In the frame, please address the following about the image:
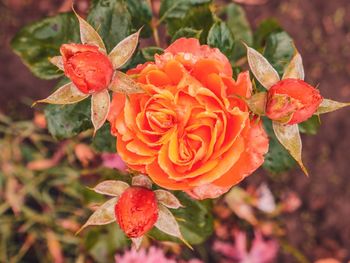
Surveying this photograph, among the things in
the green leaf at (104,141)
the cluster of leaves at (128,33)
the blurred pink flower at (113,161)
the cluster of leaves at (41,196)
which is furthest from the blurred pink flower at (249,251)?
the green leaf at (104,141)

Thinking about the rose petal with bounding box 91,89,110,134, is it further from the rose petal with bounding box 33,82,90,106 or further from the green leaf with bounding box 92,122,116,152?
the green leaf with bounding box 92,122,116,152

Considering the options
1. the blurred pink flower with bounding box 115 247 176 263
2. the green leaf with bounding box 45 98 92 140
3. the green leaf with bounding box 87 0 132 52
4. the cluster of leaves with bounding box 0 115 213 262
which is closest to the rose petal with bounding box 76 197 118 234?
the green leaf with bounding box 45 98 92 140

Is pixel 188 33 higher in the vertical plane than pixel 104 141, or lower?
higher

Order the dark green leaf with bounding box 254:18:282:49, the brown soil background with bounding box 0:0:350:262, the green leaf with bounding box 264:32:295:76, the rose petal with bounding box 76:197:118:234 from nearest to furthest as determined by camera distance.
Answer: the rose petal with bounding box 76:197:118:234 → the green leaf with bounding box 264:32:295:76 → the dark green leaf with bounding box 254:18:282:49 → the brown soil background with bounding box 0:0:350:262

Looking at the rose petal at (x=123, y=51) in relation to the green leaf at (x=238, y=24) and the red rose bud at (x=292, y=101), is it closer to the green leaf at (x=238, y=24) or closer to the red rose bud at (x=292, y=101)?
the red rose bud at (x=292, y=101)

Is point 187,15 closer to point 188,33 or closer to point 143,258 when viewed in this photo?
point 188,33

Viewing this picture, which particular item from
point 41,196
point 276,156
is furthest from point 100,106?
point 41,196
